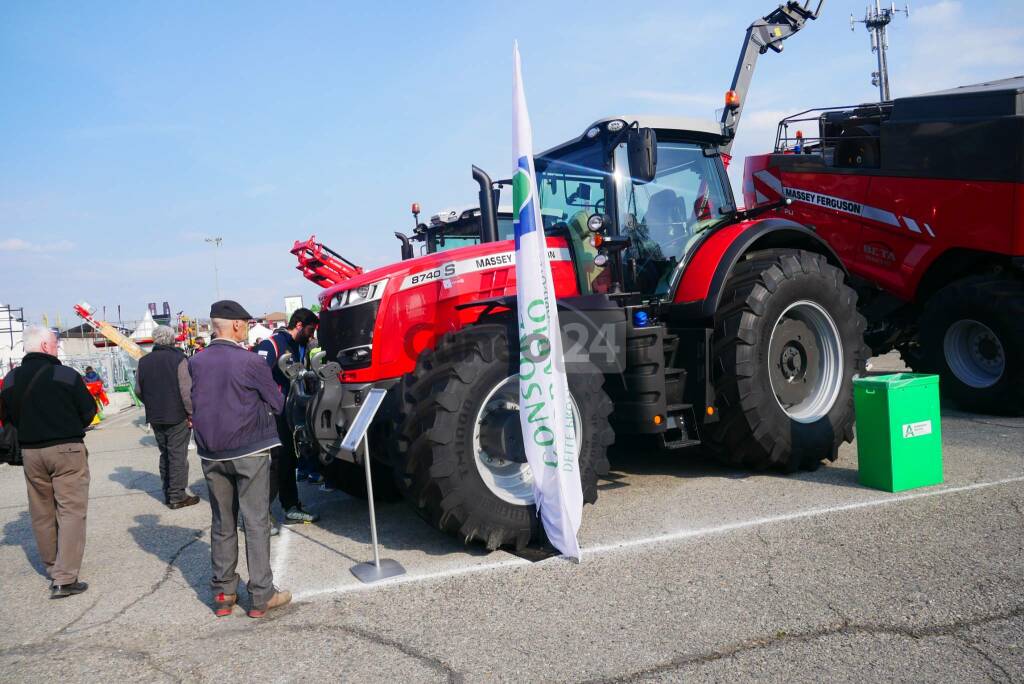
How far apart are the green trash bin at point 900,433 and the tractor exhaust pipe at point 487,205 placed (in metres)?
3.07

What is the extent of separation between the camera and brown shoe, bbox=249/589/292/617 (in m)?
3.89

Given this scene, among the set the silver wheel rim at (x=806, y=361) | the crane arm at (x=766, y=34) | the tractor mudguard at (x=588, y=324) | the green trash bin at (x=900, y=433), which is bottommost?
the green trash bin at (x=900, y=433)

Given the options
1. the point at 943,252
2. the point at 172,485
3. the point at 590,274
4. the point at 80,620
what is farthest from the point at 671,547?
the point at 943,252

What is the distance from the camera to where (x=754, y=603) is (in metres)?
3.55

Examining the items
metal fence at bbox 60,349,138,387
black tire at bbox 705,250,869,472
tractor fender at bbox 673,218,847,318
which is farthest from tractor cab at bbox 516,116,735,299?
metal fence at bbox 60,349,138,387


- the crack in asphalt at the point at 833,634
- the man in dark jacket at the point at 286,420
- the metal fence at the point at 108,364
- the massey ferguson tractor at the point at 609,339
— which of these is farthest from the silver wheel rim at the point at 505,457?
the metal fence at the point at 108,364

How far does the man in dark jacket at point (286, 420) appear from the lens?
571 centimetres

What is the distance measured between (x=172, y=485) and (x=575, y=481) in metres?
4.40

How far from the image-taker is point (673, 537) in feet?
15.0

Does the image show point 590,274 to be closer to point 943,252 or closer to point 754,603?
point 754,603

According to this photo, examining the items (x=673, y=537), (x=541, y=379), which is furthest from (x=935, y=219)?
(x=541, y=379)

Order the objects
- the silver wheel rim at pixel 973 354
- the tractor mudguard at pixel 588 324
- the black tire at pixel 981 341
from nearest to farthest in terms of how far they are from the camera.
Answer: the tractor mudguard at pixel 588 324
the black tire at pixel 981 341
the silver wheel rim at pixel 973 354

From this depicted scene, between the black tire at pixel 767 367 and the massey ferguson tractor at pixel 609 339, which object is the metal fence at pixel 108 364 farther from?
the black tire at pixel 767 367

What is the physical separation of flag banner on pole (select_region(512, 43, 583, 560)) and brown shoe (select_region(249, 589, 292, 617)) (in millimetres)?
1496
